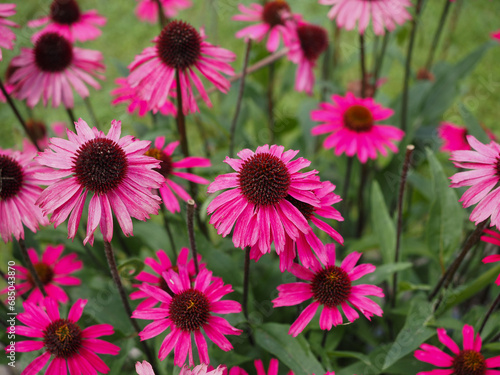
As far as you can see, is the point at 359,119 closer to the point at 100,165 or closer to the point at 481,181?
the point at 481,181

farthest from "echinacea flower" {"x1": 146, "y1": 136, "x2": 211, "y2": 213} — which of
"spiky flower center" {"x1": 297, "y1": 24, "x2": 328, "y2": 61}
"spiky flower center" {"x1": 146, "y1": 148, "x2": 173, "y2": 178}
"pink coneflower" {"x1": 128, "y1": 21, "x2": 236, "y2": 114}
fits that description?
"spiky flower center" {"x1": 297, "y1": 24, "x2": 328, "y2": 61}

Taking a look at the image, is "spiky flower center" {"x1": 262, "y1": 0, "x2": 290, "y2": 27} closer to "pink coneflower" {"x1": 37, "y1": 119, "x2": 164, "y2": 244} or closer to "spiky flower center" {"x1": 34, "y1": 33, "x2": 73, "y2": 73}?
"spiky flower center" {"x1": 34, "y1": 33, "x2": 73, "y2": 73}

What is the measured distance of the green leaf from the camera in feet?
3.26

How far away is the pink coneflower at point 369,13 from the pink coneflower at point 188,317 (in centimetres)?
90

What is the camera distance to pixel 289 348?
1035 mm

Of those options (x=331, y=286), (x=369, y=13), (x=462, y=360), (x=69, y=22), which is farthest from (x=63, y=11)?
(x=462, y=360)

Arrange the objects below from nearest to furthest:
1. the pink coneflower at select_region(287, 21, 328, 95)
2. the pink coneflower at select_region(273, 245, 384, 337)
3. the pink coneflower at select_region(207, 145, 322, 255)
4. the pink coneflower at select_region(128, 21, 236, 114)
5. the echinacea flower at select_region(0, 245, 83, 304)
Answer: the pink coneflower at select_region(207, 145, 322, 255), the pink coneflower at select_region(273, 245, 384, 337), the pink coneflower at select_region(128, 21, 236, 114), the echinacea flower at select_region(0, 245, 83, 304), the pink coneflower at select_region(287, 21, 328, 95)

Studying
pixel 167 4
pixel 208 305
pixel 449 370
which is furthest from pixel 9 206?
pixel 167 4

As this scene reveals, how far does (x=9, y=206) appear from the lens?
3.29 ft

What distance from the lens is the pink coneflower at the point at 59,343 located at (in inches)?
36.3

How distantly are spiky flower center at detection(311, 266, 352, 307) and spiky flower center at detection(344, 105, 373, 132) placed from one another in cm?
65

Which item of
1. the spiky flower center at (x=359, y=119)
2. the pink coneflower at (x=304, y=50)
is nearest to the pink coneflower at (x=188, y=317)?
the spiky flower center at (x=359, y=119)

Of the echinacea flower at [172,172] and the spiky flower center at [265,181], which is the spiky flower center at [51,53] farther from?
the spiky flower center at [265,181]

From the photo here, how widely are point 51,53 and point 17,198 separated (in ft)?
1.76
